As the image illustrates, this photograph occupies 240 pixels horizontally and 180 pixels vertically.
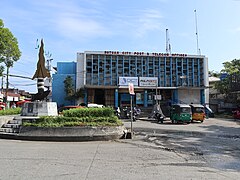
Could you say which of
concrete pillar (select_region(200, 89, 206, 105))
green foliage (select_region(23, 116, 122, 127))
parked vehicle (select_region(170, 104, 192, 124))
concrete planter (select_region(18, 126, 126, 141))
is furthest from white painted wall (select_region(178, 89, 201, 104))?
concrete planter (select_region(18, 126, 126, 141))

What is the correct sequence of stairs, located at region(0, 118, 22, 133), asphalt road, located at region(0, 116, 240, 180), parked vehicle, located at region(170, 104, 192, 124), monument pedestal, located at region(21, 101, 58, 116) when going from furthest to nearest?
parked vehicle, located at region(170, 104, 192, 124), monument pedestal, located at region(21, 101, 58, 116), stairs, located at region(0, 118, 22, 133), asphalt road, located at region(0, 116, 240, 180)

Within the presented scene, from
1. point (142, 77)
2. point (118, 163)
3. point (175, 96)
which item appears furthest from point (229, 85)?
point (118, 163)

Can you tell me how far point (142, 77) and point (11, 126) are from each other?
81.9 feet

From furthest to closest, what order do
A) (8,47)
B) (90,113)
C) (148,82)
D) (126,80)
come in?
(148,82), (126,80), (8,47), (90,113)

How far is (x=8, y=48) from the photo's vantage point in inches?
718

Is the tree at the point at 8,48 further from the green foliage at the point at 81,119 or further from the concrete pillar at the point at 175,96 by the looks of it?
the concrete pillar at the point at 175,96

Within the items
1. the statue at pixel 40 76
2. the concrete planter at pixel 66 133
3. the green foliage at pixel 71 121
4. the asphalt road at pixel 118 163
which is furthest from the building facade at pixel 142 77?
the asphalt road at pixel 118 163

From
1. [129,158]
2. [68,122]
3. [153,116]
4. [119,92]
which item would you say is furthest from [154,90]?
[129,158]

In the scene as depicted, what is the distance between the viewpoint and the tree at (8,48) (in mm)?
17830

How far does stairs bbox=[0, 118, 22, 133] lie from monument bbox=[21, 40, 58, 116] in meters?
1.43

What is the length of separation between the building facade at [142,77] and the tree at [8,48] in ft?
49.9

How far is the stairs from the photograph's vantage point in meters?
12.1

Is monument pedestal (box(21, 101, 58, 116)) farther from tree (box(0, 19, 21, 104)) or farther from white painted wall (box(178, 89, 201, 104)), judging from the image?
white painted wall (box(178, 89, 201, 104))

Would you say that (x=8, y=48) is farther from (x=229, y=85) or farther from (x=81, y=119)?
(x=229, y=85)
